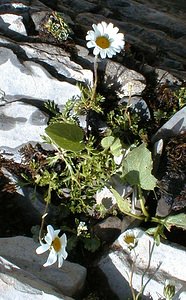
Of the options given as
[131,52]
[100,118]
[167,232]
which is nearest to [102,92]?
[100,118]

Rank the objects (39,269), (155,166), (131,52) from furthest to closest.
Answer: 1. (131,52)
2. (155,166)
3. (39,269)

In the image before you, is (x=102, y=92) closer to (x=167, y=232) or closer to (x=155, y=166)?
(x=155, y=166)

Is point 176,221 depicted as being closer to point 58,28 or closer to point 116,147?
point 116,147

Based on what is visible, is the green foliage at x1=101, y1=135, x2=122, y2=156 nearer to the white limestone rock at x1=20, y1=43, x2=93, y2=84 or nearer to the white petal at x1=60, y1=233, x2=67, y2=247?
the white limestone rock at x1=20, y1=43, x2=93, y2=84

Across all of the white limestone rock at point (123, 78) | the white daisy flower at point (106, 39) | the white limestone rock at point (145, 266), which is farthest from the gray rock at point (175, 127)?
the white limestone rock at point (145, 266)

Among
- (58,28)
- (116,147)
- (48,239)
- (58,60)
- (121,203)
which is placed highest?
(58,28)

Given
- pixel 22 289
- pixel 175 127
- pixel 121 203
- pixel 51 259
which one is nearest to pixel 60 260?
pixel 51 259
